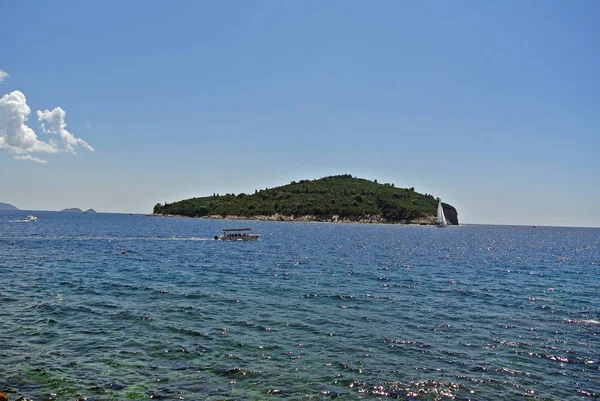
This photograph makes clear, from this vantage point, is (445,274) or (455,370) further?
(445,274)

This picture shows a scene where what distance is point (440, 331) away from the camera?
28312mm

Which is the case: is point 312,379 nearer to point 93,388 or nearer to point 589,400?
point 93,388

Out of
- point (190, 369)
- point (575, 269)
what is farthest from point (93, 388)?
point (575, 269)

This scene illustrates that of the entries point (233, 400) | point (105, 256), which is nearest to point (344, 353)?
point (233, 400)

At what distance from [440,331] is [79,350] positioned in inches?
896

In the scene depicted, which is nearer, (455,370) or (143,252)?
(455,370)

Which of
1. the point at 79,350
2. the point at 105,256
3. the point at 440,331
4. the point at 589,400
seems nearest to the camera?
the point at 589,400

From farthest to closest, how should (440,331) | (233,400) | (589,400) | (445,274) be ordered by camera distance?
(445,274) < (440,331) < (589,400) < (233,400)

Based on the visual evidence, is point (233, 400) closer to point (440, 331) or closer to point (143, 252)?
point (440, 331)

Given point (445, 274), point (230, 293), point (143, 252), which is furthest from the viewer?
point (143, 252)

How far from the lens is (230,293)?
39.4 meters

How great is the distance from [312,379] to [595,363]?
1648 cm

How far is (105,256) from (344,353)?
187ft

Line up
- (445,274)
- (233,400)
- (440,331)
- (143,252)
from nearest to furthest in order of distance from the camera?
(233,400)
(440,331)
(445,274)
(143,252)
